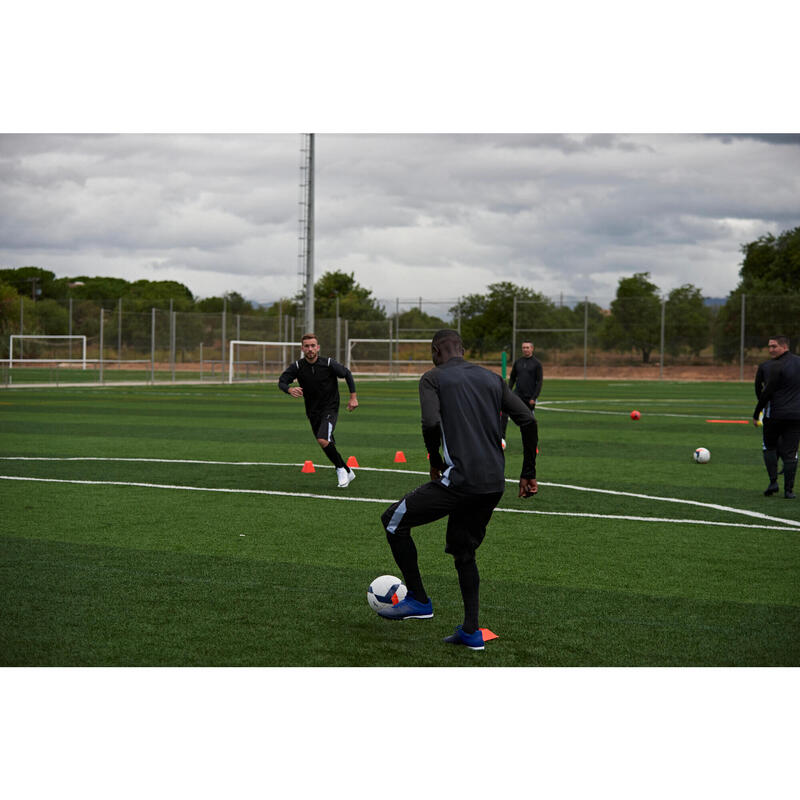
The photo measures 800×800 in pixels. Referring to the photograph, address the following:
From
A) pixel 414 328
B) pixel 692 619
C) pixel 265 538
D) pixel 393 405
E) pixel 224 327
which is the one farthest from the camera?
pixel 414 328

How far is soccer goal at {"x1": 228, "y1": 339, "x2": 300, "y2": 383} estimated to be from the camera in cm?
4912

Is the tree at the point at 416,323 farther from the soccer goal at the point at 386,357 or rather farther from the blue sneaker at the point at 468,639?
the blue sneaker at the point at 468,639

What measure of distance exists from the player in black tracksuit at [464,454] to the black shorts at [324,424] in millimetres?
6582

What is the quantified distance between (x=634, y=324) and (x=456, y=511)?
2040 inches

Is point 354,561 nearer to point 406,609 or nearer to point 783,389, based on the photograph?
point 406,609

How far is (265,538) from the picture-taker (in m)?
8.81

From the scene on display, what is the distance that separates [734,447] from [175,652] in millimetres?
13798

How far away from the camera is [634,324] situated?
55.6 metres

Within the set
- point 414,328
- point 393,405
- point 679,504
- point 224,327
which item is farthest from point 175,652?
point 414,328

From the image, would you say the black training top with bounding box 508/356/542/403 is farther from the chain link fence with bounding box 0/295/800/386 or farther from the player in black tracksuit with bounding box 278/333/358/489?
the chain link fence with bounding box 0/295/800/386

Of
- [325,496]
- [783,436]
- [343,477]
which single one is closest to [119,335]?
[343,477]

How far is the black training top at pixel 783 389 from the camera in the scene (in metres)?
11.3

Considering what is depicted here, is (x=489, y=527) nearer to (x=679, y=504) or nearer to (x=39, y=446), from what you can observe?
(x=679, y=504)

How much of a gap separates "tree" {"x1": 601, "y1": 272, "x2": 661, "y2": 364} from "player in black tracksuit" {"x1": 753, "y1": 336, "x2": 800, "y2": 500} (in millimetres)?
44112
